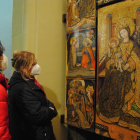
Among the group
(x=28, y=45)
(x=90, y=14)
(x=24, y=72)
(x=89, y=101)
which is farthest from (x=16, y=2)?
(x=89, y=101)

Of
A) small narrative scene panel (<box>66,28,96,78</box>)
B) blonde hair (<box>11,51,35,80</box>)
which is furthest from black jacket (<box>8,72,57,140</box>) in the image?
small narrative scene panel (<box>66,28,96,78</box>)

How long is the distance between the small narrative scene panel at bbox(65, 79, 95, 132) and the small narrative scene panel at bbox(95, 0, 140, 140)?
0.46 feet

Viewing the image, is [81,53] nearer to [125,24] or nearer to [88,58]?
[88,58]

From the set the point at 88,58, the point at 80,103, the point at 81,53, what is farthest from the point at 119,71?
the point at 80,103

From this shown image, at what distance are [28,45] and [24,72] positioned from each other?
3.43 feet

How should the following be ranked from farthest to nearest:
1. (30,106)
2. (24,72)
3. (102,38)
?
1. (102,38)
2. (24,72)
3. (30,106)

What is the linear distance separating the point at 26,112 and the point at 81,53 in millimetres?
1531

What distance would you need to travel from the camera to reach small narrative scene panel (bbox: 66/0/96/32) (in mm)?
2887

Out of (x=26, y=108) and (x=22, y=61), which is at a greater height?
(x=22, y=61)

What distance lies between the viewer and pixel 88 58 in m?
2.91

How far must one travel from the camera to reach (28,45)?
10.0ft

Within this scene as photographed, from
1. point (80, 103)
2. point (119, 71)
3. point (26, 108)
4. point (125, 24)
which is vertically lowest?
point (80, 103)

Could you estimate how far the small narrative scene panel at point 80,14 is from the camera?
2.89 m

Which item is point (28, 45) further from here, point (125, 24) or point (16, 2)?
point (125, 24)
